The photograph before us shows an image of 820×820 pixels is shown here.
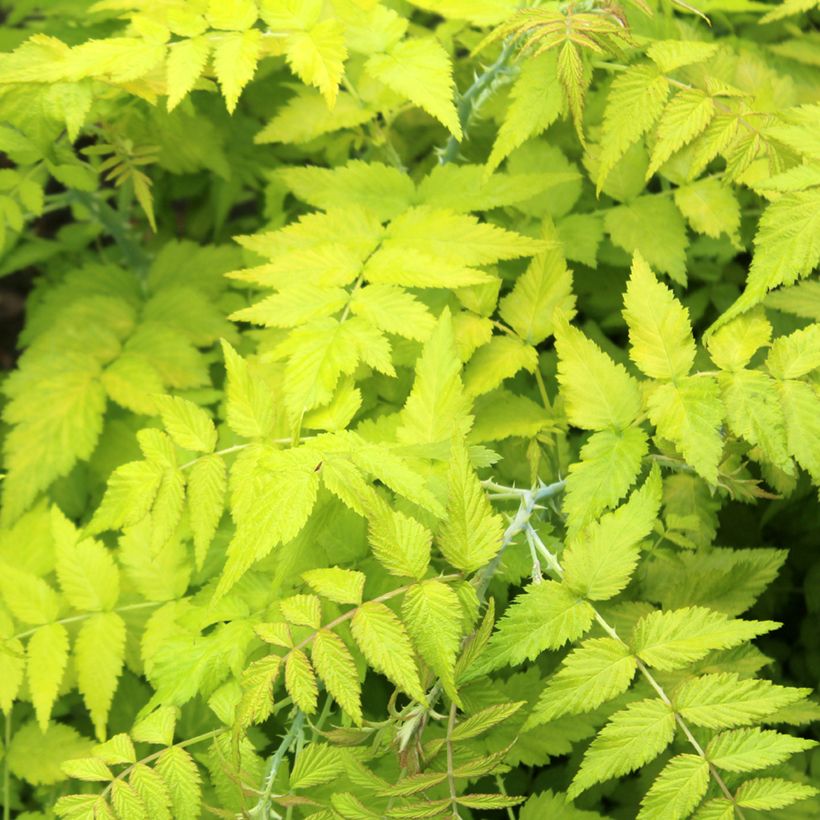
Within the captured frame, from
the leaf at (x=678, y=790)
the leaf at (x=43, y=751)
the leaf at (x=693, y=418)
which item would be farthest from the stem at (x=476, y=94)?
the leaf at (x=43, y=751)

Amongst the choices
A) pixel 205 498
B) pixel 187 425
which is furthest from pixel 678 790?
pixel 187 425

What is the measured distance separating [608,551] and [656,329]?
37cm

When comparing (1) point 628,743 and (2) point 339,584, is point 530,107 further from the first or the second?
(1) point 628,743

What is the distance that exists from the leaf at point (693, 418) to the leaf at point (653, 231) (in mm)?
467

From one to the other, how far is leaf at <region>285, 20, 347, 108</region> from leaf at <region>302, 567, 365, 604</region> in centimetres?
80

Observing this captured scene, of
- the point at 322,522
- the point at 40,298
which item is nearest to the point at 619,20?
the point at 322,522

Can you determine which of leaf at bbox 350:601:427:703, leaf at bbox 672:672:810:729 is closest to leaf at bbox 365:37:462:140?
leaf at bbox 350:601:427:703

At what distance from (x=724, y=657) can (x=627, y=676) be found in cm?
44

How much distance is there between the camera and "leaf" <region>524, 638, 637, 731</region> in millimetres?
1070

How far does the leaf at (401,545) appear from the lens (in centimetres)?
109

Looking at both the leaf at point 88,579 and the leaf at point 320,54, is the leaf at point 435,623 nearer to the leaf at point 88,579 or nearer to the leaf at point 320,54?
the leaf at point 88,579

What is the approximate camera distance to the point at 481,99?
5.57 feet

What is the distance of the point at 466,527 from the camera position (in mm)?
1107

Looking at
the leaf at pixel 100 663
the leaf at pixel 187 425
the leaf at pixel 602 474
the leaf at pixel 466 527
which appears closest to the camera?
the leaf at pixel 466 527
